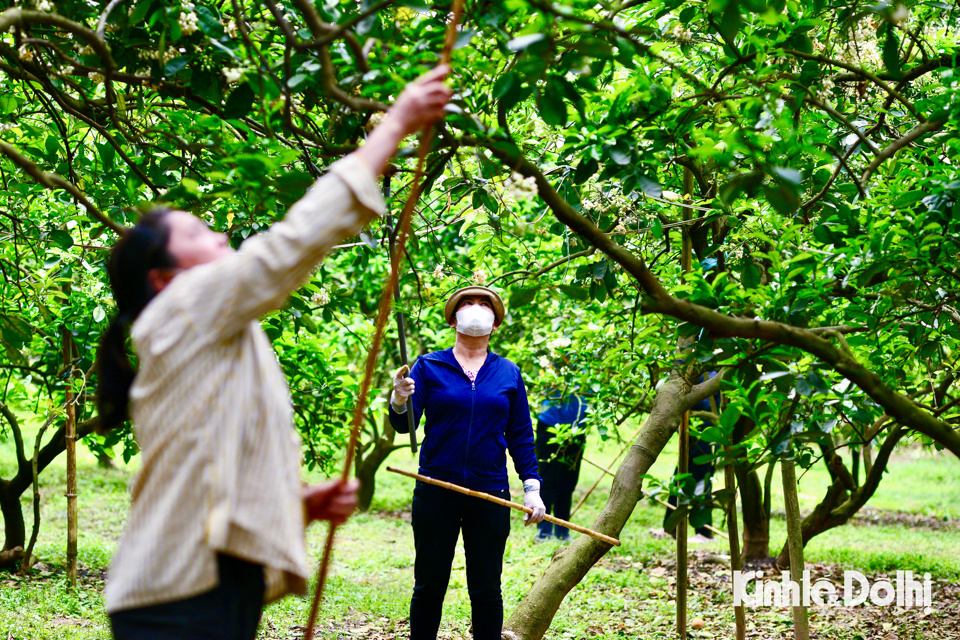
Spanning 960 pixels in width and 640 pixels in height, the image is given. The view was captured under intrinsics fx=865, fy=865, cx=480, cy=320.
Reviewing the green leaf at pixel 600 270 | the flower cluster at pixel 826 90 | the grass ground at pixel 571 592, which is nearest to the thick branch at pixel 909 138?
the flower cluster at pixel 826 90

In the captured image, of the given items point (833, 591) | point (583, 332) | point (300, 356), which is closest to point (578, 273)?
point (583, 332)

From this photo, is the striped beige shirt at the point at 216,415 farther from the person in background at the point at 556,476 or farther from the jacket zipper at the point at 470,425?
the person in background at the point at 556,476

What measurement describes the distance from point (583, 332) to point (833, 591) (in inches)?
86.4

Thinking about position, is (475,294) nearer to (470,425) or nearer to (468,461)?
(470,425)

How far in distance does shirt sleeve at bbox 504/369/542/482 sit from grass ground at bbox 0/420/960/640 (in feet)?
3.82

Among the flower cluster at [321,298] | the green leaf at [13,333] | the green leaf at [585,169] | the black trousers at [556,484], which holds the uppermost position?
the flower cluster at [321,298]

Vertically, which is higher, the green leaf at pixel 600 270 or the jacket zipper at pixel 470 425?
the green leaf at pixel 600 270

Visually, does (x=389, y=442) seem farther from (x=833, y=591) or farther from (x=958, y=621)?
(x=958, y=621)

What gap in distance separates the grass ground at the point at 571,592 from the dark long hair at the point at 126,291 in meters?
2.87

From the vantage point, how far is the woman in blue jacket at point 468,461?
11.0 feet

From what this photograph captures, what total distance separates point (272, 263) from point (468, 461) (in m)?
2.15

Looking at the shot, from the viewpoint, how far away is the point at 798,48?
2.68 meters

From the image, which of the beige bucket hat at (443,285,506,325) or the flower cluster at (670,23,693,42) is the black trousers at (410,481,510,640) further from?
the flower cluster at (670,23,693,42)

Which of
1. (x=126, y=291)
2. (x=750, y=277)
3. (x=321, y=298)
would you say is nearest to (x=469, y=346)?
(x=321, y=298)
